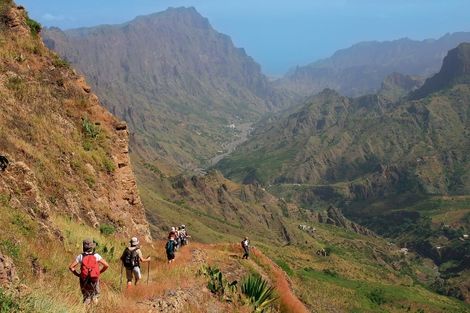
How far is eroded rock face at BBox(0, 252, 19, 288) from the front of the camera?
34.9ft

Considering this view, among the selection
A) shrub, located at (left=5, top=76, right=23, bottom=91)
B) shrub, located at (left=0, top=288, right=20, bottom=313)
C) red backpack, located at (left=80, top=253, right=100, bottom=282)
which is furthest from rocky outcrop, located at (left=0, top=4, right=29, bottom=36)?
shrub, located at (left=0, top=288, right=20, bottom=313)

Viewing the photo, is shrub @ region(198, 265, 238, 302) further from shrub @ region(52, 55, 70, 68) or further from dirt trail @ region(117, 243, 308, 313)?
shrub @ region(52, 55, 70, 68)

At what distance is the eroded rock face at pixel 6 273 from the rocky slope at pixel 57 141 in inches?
263

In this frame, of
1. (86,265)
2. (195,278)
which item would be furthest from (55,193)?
(86,265)

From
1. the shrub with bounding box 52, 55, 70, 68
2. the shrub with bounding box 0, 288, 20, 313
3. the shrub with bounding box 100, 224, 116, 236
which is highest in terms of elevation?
the shrub with bounding box 52, 55, 70, 68

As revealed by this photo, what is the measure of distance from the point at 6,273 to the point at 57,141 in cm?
1622

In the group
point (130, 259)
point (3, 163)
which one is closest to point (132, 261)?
point (130, 259)

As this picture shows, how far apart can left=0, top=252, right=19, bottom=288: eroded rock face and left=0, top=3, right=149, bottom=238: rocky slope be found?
6.68 metres

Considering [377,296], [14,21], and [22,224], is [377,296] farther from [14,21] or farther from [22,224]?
[22,224]

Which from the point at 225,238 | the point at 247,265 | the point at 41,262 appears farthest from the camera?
the point at 225,238

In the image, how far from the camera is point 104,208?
2689 centimetres

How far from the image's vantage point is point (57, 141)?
26.5 metres

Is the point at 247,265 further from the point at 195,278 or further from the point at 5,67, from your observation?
the point at 5,67

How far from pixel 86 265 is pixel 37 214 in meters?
6.28
